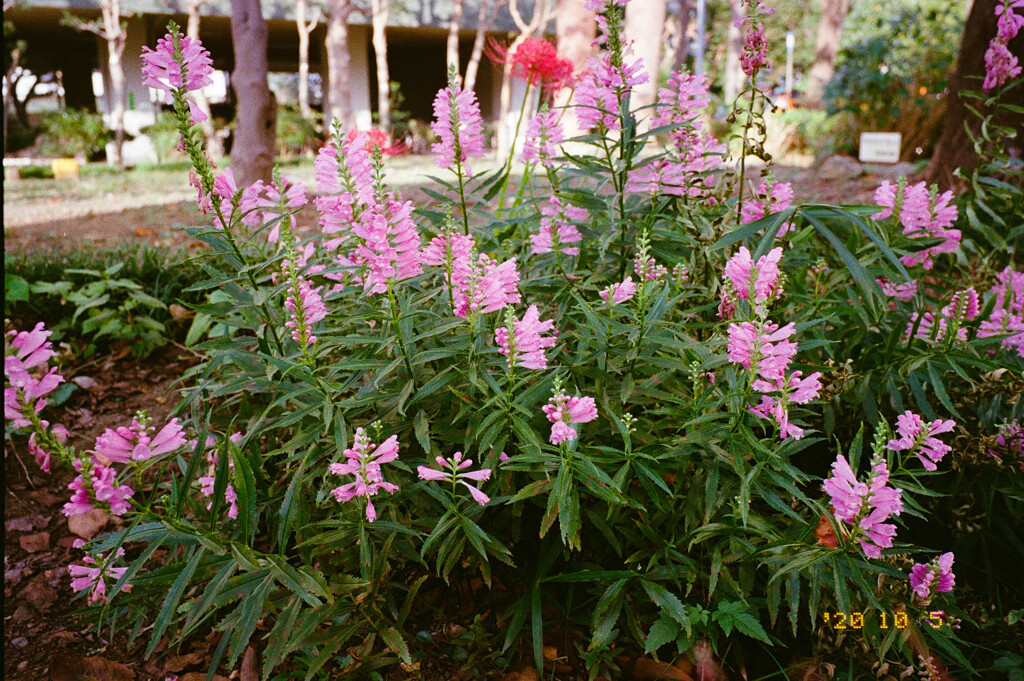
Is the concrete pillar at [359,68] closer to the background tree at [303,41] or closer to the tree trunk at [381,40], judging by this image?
the background tree at [303,41]

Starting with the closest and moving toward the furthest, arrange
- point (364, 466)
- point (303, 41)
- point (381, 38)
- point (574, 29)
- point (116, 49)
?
point (364, 466) → point (574, 29) → point (116, 49) → point (303, 41) → point (381, 38)

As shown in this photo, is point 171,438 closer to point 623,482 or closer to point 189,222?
point 623,482

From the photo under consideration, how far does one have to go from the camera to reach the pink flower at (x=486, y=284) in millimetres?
1539

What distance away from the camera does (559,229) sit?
2.09 meters

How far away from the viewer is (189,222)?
23.8 ft

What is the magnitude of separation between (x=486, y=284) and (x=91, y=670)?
4.59 feet

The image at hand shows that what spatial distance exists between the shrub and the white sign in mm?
6029

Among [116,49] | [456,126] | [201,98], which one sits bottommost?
[456,126]

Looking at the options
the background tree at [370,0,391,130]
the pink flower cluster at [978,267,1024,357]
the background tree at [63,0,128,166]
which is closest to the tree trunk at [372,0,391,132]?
the background tree at [370,0,391,130]

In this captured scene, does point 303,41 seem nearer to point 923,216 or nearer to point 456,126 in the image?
point 456,126

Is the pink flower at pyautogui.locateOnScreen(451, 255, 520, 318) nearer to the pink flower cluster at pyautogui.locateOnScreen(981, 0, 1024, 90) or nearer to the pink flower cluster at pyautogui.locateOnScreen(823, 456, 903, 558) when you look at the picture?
the pink flower cluster at pyautogui.locateOnScreen(823, 456, 903, 558)

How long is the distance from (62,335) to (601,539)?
2775 mm

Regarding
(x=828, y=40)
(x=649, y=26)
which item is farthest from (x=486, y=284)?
(x=828, y=40)

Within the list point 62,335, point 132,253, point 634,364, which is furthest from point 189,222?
→ point 634,364
